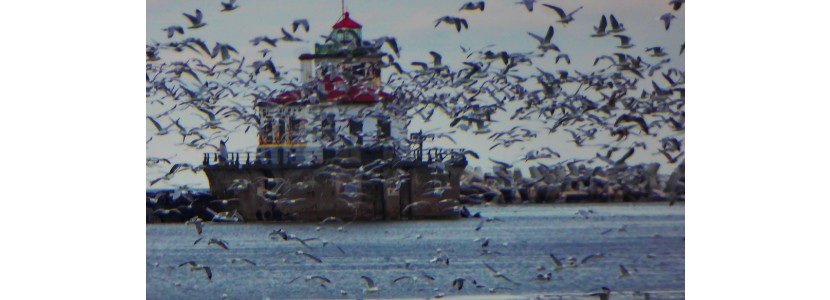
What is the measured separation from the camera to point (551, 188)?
6336mm

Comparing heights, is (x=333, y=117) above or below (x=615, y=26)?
below

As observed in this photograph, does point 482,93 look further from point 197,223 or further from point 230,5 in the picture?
point 197,223

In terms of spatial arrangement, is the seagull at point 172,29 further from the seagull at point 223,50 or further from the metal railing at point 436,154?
the metal railing at point 436,154

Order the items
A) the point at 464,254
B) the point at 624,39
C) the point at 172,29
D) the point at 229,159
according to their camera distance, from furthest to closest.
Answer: the point at 464,254, the point at 624,39, the point at 229,159, the point at 172,29

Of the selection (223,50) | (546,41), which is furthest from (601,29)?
(223,50)

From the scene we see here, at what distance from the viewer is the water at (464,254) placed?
624 centimetres

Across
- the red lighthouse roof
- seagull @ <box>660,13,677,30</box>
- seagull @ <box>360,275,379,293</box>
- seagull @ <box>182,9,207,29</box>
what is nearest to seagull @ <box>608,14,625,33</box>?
seagull @ <box>660,13,677,30</box>

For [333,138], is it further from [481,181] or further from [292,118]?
[481,181]

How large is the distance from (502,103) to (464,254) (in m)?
0.84

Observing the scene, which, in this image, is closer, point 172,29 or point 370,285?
point 172,29

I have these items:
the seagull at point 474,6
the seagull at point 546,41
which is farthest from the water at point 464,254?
the seagull at point 474,6

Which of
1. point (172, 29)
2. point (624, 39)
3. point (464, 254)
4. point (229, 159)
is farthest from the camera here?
point (464, 254)

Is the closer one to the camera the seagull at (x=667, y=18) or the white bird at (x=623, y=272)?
the seagull at (x=667, y=18)
